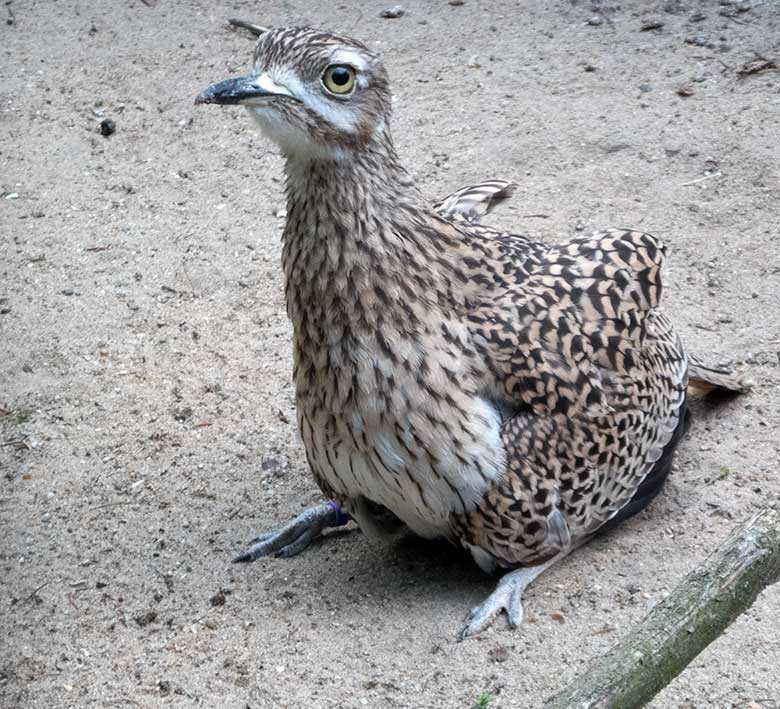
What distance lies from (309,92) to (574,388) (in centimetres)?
141

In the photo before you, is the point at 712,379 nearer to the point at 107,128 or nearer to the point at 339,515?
the point at 339,515

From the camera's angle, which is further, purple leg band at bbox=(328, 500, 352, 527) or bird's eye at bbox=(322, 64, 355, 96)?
purple leg band at bbox=(328, 500, 352, 527)

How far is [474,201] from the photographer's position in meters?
5.13

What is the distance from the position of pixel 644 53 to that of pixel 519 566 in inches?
178

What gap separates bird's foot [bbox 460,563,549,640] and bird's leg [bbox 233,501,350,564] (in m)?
0.79

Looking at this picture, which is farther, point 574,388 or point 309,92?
point 574,388

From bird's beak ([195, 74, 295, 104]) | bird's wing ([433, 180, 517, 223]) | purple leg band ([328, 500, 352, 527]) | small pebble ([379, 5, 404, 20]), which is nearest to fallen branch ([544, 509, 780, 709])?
bird's beak ([195, 74, 295, 104])

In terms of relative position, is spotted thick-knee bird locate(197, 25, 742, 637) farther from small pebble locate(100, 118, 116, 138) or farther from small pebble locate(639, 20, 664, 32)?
small pebble locate(639, 20, 664, 32)

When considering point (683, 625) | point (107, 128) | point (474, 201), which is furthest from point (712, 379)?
point (107, 128)

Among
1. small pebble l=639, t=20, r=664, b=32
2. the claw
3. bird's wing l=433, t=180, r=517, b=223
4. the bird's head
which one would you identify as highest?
the bird's head

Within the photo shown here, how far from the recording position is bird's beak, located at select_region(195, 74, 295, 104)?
3.64 metres

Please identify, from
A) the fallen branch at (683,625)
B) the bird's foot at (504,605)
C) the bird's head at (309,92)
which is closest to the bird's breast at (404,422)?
the bird's foot at (504,605)

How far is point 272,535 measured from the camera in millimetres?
4883

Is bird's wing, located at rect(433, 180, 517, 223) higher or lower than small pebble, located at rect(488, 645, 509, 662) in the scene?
higher
